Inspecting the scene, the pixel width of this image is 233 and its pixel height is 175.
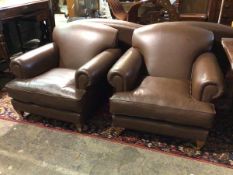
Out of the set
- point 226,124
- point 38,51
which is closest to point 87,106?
point 38,51

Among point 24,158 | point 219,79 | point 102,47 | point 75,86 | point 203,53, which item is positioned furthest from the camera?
point 102,47

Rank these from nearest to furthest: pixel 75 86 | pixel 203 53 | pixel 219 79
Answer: pixel 219 79
pixel 75 86
pixel 203 53

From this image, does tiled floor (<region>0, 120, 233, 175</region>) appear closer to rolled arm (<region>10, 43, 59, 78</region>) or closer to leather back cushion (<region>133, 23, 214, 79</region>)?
rolled arm (<region>10, 43, 59, 78</region>)

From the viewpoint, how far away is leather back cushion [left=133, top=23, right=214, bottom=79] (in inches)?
85.7

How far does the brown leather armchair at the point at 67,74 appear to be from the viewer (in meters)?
2.00

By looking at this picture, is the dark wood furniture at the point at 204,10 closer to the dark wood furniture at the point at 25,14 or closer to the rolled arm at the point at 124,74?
the dark wood furniture at the point at 25,14

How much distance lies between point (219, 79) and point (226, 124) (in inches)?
26.4

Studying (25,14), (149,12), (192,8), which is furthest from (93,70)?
(192,8)

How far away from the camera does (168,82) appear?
6.78ft

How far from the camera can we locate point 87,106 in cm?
209

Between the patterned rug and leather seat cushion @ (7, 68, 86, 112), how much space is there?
0.83 feet

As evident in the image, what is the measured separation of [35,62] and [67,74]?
33cm

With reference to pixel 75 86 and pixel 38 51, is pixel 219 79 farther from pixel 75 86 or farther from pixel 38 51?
pixel 38 51

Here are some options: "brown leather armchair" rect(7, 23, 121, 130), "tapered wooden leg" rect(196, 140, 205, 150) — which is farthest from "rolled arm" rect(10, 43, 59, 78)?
"tapered wooden leg" rect(196, 140, 205, 150)
